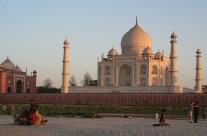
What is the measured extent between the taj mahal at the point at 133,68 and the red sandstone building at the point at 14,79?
380 inches

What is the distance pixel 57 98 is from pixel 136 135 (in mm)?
30588

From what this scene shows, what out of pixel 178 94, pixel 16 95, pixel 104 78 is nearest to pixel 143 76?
pixel 104 78

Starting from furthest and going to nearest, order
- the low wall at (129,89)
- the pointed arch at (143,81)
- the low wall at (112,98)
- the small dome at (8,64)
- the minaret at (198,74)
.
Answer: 1. the small dome at (8,64)
2. the pointed arch at (143,81)
3. the minaret at (198,74)
4. the low wall at (129,89)
5. the low wall at (112,98)

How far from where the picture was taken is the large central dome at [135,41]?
4712 cm

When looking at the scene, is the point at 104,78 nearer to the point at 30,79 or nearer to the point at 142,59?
the point at 142,59

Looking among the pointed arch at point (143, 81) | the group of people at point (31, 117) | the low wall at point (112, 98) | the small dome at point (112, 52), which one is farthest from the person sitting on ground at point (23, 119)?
the small dome at point (112, 52)

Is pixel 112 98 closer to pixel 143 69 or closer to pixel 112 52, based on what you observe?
pixel 143 69

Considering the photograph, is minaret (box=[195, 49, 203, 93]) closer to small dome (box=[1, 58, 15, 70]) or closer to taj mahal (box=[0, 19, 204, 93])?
taj mahal (box=[0, 19, 204, 93])

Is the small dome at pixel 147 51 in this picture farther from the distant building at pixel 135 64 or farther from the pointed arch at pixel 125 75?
the pointed arch at pixel 125 75

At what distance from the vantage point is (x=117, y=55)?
152 feet

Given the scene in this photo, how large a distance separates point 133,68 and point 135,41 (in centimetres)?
375

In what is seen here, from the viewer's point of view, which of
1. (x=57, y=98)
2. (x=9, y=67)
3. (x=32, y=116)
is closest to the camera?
(x=32, y=116)

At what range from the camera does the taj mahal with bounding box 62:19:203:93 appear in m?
40.8

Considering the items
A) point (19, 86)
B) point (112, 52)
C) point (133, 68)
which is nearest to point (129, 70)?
point (133, 68)
